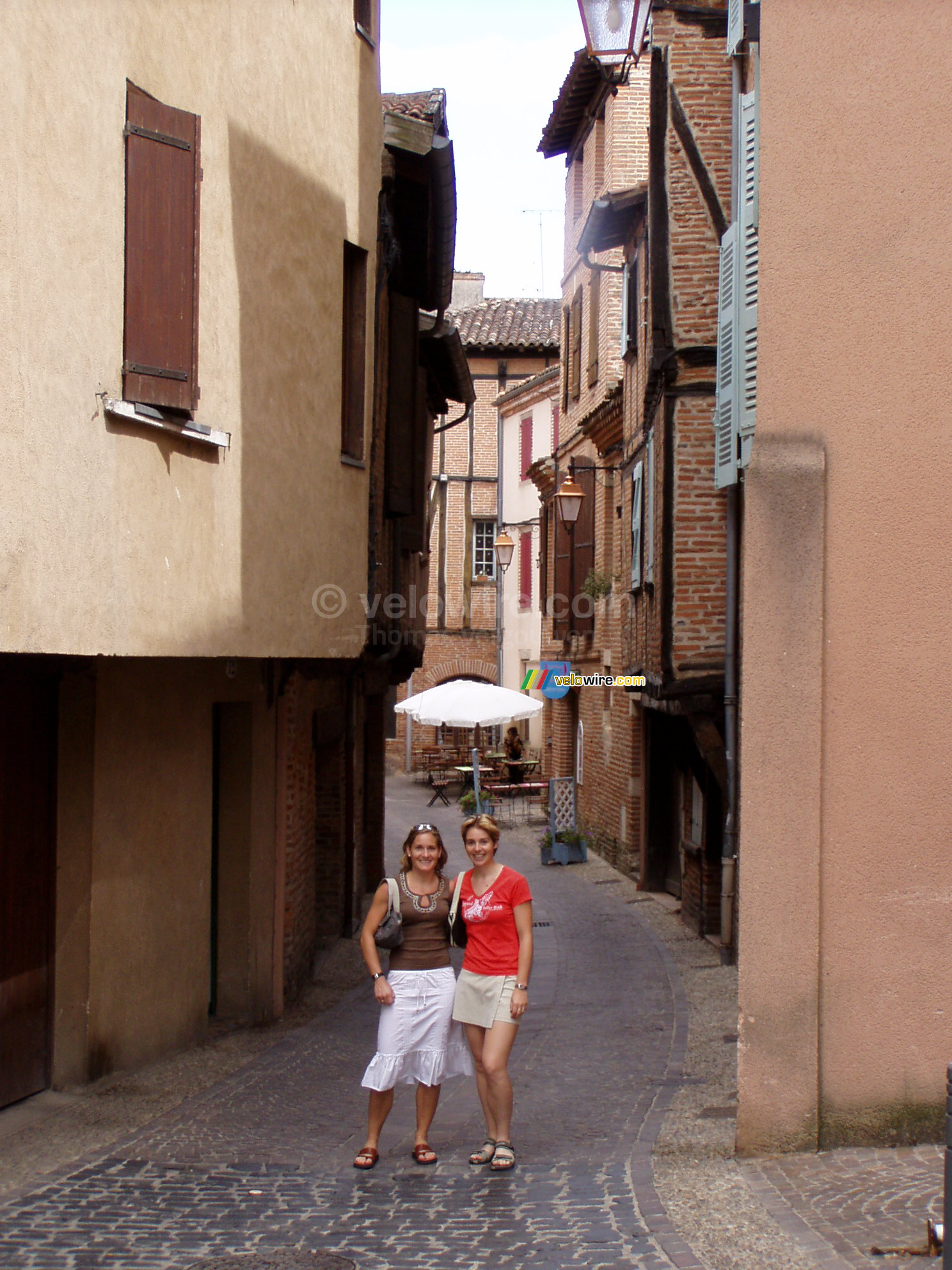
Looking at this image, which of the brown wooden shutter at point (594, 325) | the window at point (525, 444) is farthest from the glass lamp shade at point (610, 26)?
the window at point (525, 444)

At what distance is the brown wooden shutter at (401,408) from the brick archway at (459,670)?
24277mm

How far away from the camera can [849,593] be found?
6688 mm

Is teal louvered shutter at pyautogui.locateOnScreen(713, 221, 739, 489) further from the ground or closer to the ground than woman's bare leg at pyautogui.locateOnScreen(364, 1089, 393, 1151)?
further from the ground

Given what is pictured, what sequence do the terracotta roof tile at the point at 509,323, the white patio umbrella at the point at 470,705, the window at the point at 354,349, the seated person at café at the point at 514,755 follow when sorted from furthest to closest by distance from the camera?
the terracotta roof tile at the point at 509,323 → the seated person at café at the point at 514,755 → the white patio umbrella at the point at 470,705 → the window at the point at 354,349

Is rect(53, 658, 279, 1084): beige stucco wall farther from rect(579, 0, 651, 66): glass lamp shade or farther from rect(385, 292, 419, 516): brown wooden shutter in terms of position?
rect(579, 0, 651, 66): glass lamp shade

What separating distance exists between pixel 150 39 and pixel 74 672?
3461mm

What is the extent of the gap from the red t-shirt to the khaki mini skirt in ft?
0.12

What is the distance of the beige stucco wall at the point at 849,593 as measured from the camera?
652cm

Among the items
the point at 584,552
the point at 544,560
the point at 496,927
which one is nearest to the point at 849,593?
the point at 496,927

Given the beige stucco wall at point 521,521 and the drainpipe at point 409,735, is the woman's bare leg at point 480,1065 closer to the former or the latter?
the beige stucco wall at point 521,521

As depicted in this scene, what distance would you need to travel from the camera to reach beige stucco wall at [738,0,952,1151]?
257 inches

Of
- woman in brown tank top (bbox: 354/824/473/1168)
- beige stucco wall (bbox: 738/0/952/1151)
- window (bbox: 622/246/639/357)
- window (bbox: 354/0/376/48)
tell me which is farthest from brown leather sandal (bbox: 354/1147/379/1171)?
window (bbox: 622/246/639/357)

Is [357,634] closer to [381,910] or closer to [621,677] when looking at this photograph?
[381,910]

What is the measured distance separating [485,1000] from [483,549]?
104 feet
